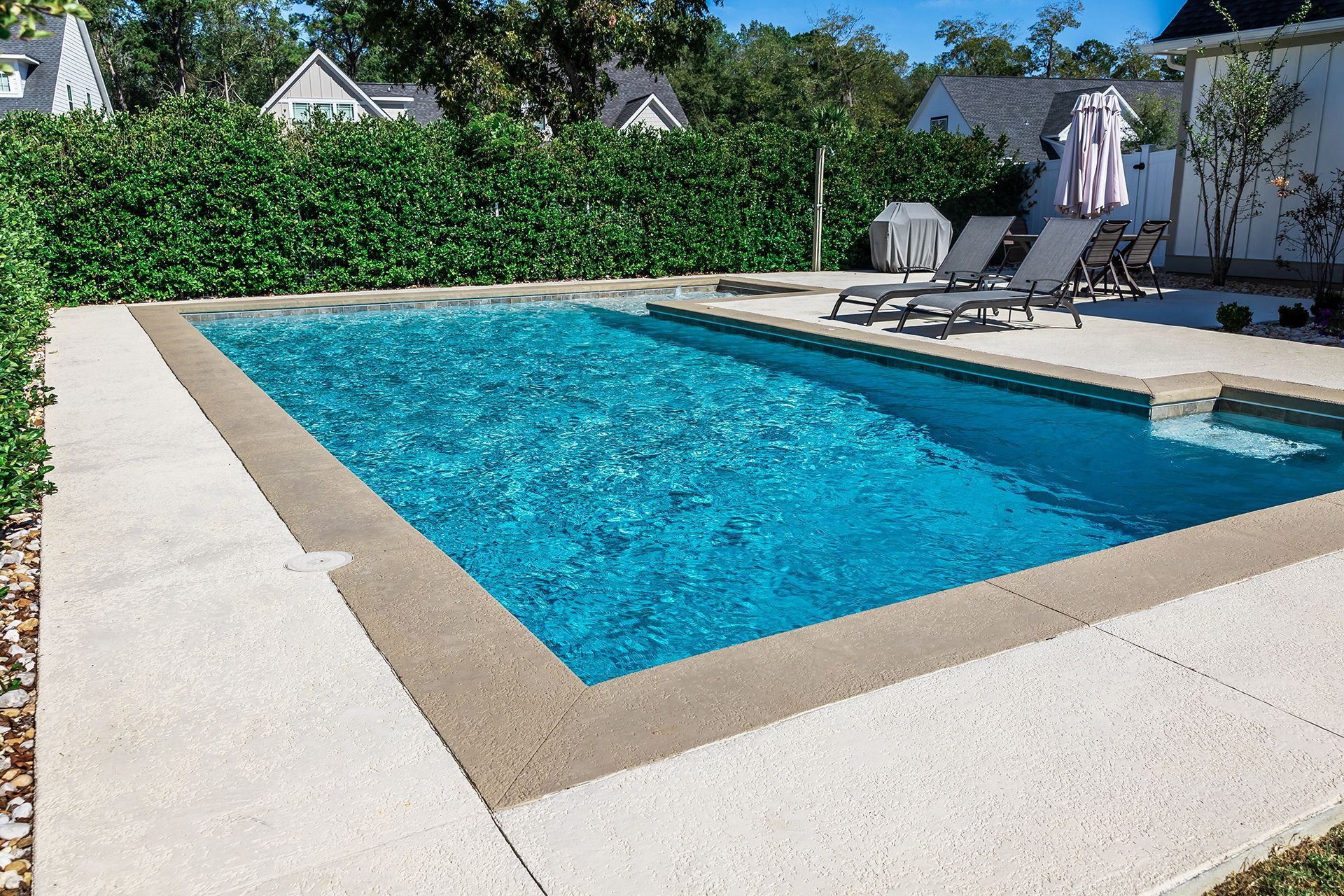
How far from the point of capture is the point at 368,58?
5250 centimetres

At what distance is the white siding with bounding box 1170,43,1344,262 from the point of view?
1264 cm

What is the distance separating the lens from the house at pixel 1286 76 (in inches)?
496

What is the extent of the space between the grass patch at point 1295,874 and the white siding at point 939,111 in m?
32.2

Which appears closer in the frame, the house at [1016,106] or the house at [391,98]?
the house at [1016,106]

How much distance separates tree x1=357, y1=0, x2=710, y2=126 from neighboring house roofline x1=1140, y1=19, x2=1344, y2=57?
11.2 meters

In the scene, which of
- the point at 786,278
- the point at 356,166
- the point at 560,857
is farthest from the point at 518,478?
the point at 786,278

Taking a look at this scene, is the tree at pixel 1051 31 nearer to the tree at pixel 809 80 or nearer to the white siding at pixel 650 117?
the tree at pixel 809 80

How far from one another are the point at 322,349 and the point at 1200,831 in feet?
32.5

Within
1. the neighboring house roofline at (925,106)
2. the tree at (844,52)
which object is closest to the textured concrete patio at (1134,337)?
the neighboring house roofline at (925,106)

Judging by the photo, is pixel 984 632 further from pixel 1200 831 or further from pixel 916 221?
pixel 916 221

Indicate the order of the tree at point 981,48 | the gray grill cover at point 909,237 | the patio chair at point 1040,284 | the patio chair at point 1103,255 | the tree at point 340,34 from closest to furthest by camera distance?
the patio chair at point 1040,284 → the patio chair at point 1103,255 → the gray grill cover at point 909,237 → the tree at point 340,34 → the tree at point 981,48

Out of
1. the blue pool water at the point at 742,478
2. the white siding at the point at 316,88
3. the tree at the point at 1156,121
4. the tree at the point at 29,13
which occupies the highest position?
the white siding at the point at 316,88

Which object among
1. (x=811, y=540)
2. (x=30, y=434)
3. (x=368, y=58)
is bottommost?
(x=811, y=540)

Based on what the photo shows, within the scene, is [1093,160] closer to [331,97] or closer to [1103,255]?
[1103,255]
